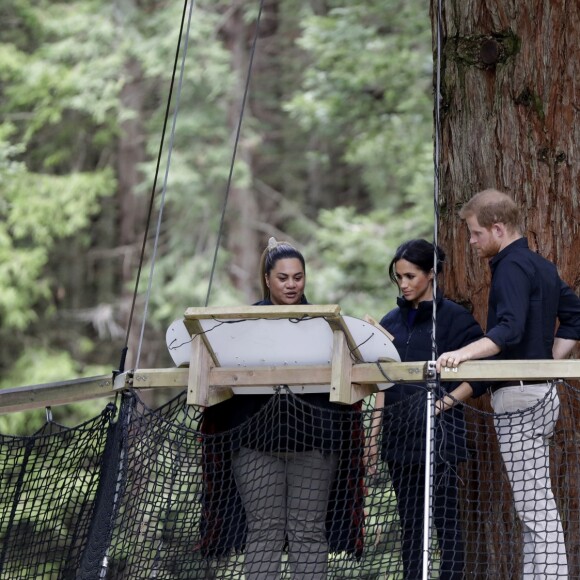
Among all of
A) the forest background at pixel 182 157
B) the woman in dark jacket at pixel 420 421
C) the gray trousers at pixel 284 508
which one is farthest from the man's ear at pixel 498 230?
the forest background at pixel 182 157

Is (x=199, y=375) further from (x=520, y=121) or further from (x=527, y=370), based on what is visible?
(x=520, y=121)

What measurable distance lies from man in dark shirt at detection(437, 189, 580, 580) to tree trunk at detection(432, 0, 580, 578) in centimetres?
63

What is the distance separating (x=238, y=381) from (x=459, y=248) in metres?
1.23

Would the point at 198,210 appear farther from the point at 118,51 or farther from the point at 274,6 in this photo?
the point at 274,6

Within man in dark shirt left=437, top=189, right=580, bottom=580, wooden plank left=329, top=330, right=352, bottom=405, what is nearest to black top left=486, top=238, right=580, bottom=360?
man in dark shirt left=437, top=189, right=580, bottom=580

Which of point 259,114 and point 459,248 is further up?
point 259,114

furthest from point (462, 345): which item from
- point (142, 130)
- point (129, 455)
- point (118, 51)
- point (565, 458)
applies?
point (142, 130)

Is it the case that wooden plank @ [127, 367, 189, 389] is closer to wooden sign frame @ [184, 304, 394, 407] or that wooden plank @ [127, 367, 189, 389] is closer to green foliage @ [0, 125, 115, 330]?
wooden sign frame @ [184, 304, 394, 407]

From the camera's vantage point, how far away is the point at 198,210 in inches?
482

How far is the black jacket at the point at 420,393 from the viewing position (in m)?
3.55

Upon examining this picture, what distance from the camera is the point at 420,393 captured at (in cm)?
352

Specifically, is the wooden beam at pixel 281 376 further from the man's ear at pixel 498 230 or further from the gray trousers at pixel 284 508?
the man's ear at pixel 498 230

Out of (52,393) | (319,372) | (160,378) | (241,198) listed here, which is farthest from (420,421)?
(241,198)

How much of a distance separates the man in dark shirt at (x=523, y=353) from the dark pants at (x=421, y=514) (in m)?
0.20
